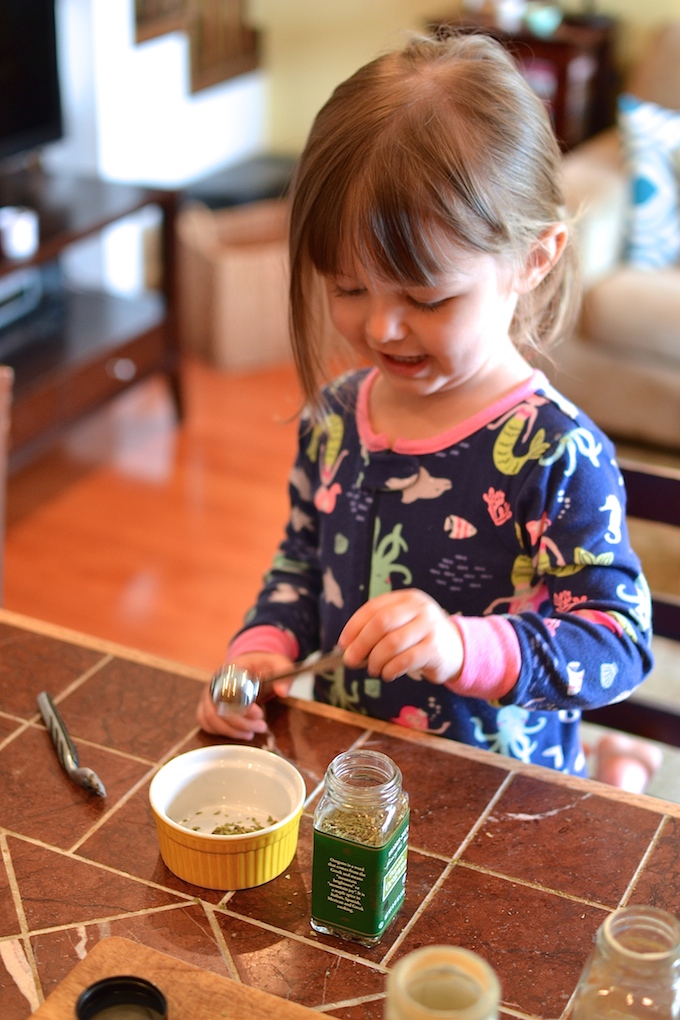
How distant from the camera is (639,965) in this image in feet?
2.03

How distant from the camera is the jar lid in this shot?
686 mm

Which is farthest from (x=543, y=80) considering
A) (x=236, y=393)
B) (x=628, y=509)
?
(x=628, y=509)

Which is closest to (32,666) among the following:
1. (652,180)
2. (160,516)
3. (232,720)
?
(232,720)

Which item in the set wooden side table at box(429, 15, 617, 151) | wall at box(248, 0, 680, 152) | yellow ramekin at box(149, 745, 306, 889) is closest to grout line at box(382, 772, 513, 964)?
yellow ramekin at box(149, 745, 306, 889)

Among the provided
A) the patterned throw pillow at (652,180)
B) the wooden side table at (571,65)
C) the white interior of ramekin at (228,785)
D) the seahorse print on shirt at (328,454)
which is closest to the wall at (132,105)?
the wooden side table at (571,65)

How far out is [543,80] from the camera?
370cm

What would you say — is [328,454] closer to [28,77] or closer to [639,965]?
[639,965]

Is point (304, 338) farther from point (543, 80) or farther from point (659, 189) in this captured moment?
point (543, 80)

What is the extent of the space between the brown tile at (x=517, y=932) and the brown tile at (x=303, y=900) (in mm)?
11

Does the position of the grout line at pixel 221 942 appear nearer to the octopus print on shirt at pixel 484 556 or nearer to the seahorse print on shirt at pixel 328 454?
the octopus print on shirt at pixel 484 556

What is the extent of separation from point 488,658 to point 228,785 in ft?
0.74

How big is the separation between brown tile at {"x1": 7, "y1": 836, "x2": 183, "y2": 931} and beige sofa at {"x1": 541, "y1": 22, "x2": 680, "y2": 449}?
2.26m

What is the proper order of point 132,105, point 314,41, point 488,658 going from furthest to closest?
point 314,41, point 132,105, point 488,658

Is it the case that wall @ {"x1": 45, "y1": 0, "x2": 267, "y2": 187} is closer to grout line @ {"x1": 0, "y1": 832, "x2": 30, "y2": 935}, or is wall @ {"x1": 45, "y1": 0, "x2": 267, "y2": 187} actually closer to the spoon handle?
the spoon handle
